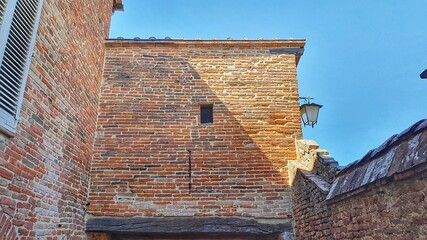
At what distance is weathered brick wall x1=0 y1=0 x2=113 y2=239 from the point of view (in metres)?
3.06

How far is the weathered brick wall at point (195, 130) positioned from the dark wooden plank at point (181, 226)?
124mm

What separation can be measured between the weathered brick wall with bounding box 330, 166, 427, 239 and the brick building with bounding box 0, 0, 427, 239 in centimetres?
1

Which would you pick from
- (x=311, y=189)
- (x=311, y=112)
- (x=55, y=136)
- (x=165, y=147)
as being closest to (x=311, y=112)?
(x=311, y=112)

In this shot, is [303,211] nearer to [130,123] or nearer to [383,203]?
[383,203]

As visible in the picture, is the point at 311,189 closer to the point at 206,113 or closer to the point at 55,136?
the point at 206,113

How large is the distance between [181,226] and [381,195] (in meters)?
3.30

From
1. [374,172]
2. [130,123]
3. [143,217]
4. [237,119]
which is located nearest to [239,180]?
[237,119]

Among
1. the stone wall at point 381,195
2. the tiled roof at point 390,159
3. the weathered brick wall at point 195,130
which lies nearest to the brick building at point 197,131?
the weathered brick wall at point 195,130

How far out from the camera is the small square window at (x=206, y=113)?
18.8ft

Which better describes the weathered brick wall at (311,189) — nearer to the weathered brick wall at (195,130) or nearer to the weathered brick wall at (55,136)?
the weathered brick wall at (195,130)

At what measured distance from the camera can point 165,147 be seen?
17.6 feet

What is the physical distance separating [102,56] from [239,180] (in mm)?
3796

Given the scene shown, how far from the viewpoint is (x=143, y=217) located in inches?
191

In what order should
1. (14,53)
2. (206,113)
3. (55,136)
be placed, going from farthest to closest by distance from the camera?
(206,113) → (55,136) → (14,53)
